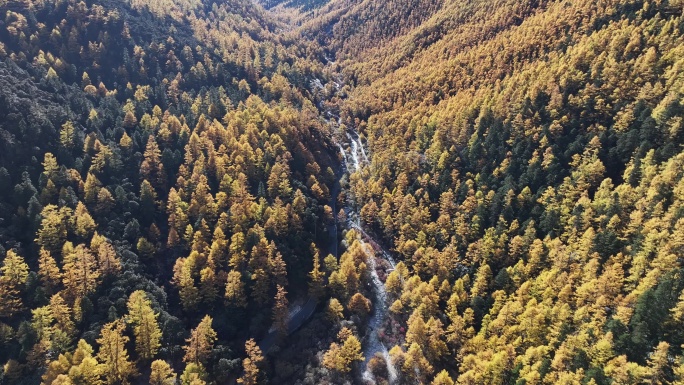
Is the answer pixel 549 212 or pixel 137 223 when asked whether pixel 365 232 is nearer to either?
pixel 549 212

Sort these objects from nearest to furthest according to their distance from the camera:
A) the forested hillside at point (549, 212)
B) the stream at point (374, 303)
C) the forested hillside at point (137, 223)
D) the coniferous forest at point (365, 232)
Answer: the forested hillside at point (549, 212) → the coniferous forest at point (365, 232) → the forested hillside at point (137, 223) → the stream at point (374, 303)

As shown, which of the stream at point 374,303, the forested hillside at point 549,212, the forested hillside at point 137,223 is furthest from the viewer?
the stream at point 374,303

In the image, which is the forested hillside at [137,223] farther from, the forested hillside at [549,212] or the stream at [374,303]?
the forested hillside at [549,212]

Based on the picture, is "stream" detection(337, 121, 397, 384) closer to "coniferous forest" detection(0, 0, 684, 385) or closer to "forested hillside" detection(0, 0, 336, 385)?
"coniferous forest" detection(0, 0, 684, 385)

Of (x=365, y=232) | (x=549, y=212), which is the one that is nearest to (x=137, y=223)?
(x=365, y=232)

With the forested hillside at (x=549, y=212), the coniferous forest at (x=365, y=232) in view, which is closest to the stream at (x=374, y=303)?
the coniferous forest at (x=365, y=232)

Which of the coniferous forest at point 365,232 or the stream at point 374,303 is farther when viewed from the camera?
the stream at point 374,303

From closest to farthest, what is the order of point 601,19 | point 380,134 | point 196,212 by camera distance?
point 196,212
point 601,19
point 380,134

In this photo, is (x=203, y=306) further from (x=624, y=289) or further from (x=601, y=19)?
(x=601, y=19)

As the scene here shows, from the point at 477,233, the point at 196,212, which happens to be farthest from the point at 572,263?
the point at 196,212
